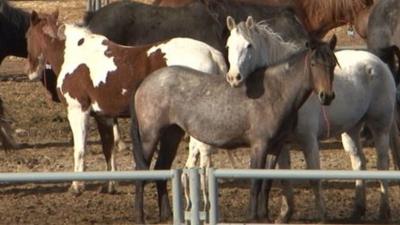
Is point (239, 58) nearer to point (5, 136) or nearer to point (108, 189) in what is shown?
point (108, 189)

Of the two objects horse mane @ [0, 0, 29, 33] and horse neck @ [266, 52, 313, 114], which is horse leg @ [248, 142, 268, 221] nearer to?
horse neck @ [266, 52, 313, 114]

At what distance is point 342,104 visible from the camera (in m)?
10.7

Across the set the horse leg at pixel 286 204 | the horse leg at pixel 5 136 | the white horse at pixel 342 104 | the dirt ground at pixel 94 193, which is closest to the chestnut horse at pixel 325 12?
the dirt ground at pixel 94 193

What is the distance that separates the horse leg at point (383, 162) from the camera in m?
10.9

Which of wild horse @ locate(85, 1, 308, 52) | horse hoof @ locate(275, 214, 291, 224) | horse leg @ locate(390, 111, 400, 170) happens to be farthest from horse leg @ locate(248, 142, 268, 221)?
wild horse @ locate(85, 1, 308, 52)

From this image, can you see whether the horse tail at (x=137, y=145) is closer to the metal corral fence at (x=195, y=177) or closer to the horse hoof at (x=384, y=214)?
the horse hoof at (x=384, y=214)

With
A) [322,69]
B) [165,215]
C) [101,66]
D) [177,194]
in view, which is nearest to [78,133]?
[101,66]

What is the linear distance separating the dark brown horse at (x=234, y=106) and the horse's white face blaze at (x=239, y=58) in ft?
0.25

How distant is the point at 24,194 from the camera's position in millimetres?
11984

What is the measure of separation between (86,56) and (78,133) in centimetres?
72

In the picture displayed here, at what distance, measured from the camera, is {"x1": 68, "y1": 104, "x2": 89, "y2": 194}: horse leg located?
38.4 ft

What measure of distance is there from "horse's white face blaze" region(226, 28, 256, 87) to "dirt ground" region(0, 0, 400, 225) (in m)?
1.23

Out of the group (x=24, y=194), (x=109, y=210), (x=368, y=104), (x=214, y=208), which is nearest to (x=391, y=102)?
(x=368, y=104)

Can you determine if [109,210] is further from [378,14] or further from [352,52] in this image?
[378,14]
